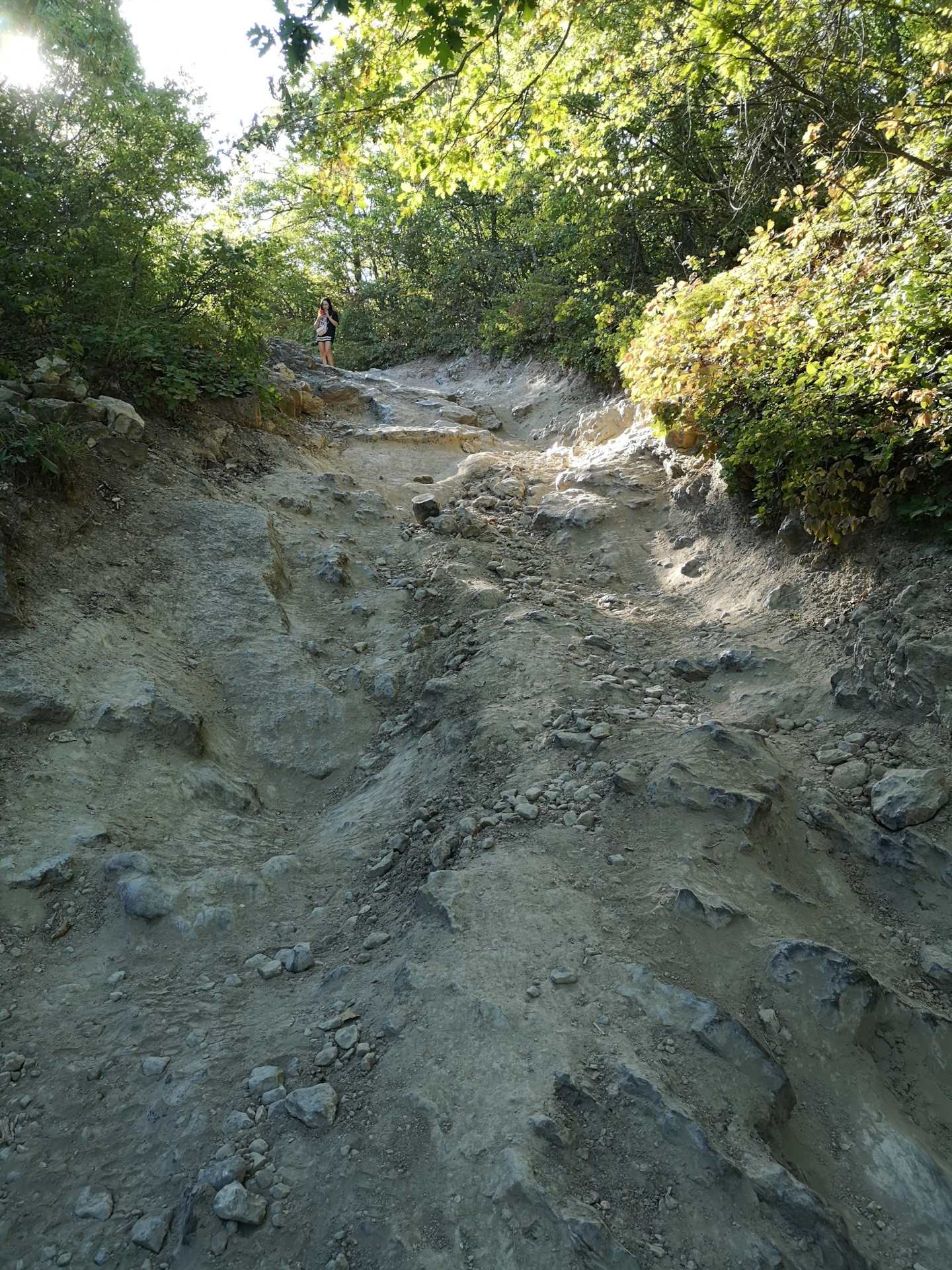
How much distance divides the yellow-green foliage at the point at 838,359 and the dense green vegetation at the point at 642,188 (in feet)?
0.07

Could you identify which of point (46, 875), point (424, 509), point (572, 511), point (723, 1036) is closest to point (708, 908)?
point (723, 1036)

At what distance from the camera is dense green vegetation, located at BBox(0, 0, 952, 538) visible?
4.56 m

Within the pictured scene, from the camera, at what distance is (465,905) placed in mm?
3139

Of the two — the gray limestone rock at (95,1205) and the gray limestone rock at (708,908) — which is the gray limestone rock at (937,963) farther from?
the gray limestone rock at (95,1205)

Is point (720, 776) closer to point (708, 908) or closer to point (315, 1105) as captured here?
point (708, 908)

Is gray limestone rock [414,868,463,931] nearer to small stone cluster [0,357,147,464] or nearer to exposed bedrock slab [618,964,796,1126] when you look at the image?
exposed bedrock slab [618,964,796,1126]

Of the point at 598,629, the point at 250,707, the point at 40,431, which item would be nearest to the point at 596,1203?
the point at 250,707

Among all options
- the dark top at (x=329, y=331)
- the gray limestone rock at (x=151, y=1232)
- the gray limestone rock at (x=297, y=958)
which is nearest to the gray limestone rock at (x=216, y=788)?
the gray limestone rock at (x=297, y=958)

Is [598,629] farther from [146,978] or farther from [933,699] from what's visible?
[146,978]

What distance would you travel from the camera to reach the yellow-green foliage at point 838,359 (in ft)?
14.1

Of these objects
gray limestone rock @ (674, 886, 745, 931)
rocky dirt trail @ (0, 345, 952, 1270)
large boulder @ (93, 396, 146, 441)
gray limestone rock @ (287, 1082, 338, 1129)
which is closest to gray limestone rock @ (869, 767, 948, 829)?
rocky dirt trail @ (0, 345, 952, 1270)

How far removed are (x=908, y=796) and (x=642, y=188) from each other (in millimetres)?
8747

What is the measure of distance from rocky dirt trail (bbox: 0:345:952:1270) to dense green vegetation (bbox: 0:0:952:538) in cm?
105

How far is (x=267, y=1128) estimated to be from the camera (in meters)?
2.38
